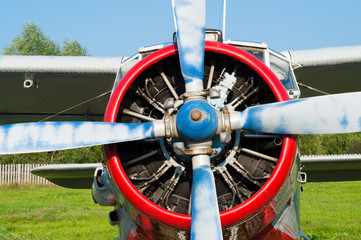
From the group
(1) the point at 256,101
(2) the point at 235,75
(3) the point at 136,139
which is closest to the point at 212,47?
(2) the point at 235,75

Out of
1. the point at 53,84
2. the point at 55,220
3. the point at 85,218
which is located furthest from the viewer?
the point at 85,218

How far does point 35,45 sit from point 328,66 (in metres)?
46.1

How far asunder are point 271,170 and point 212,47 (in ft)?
3.81

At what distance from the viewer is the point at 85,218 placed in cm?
1377

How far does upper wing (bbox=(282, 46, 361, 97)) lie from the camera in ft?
19.6

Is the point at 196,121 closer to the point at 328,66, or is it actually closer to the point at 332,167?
the point at 328,66

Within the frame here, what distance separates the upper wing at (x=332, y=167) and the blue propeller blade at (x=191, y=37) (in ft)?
6.84

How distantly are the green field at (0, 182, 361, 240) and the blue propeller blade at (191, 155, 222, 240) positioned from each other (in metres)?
5.24

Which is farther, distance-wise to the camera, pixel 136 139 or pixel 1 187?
pixel 1 187

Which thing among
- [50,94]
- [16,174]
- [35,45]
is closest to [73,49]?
[35,45]

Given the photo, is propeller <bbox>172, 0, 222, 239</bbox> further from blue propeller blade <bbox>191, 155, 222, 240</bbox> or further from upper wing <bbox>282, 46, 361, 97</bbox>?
upper wing <bbox>282, 46, 361, 97</bbox>

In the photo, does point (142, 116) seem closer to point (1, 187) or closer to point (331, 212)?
point (331, 212)

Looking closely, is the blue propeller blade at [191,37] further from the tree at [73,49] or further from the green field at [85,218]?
the tree at [73,49]

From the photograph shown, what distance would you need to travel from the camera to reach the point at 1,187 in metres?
25.5
